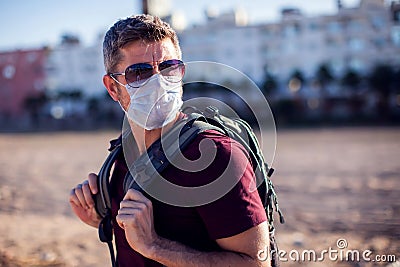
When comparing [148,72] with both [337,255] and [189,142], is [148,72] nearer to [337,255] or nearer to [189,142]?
[189,142]

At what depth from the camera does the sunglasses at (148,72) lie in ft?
5.75

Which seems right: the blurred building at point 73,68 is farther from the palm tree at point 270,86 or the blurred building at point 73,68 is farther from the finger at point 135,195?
the finger at point 135,195

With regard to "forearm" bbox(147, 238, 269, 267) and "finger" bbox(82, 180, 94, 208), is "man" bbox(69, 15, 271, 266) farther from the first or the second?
"finger" bbox(82, 180, 94, 208)

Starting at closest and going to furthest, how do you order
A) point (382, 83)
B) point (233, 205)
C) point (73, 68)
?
point (233, 205) < point (382, 83) < point (73, 68)

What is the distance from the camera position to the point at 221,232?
1479mm

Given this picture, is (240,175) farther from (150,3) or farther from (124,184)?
(150,3)

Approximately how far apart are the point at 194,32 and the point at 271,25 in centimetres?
703

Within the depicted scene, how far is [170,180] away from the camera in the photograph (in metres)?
1.56

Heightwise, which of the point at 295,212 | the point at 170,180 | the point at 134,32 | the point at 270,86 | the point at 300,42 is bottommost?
the point at 270,86

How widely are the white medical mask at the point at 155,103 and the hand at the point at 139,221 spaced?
32cm

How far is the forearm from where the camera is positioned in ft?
A: 4.90

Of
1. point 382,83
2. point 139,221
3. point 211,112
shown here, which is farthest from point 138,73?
point 382,83

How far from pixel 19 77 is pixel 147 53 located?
1929 inches

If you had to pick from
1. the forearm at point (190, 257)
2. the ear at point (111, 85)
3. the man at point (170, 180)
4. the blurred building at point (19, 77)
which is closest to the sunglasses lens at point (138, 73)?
the man at point (170, 180)
